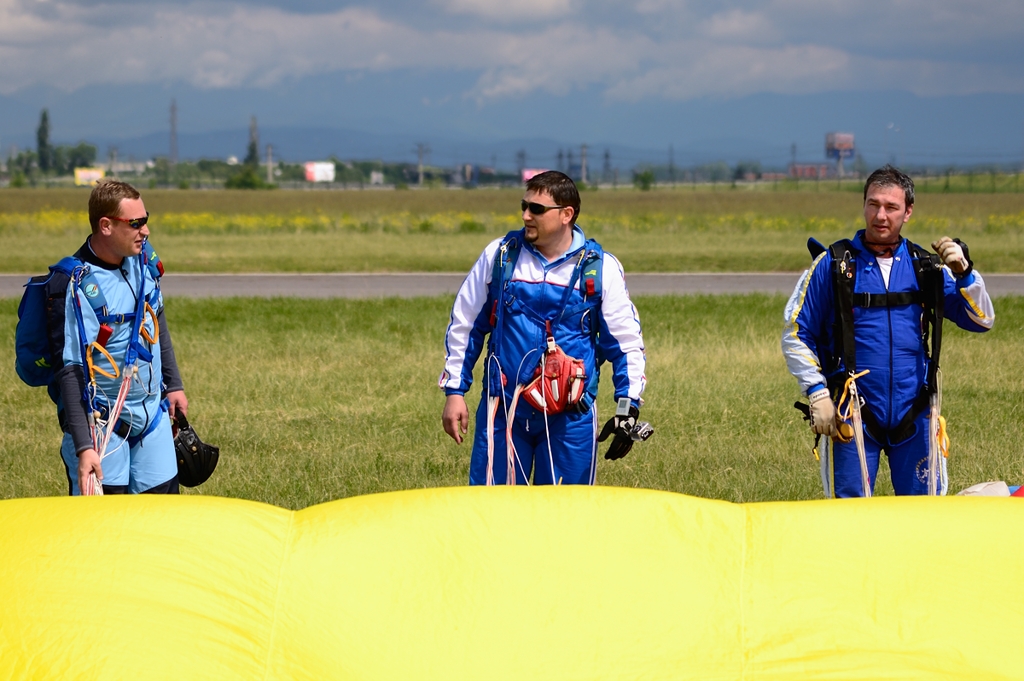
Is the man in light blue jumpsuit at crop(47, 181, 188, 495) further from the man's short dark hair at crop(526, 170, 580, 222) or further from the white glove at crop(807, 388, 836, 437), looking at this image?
the white glove at crop(807, 388, 836, 437)

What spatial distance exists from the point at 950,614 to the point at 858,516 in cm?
39

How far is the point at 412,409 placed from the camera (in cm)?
858

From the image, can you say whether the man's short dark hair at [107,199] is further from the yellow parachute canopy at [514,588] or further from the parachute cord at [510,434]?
the parachute cord at [510,434]

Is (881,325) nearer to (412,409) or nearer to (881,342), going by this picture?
(881,342)

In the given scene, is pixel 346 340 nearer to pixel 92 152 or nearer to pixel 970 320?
pixel 970 320

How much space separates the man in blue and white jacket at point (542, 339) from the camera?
4.38 metres

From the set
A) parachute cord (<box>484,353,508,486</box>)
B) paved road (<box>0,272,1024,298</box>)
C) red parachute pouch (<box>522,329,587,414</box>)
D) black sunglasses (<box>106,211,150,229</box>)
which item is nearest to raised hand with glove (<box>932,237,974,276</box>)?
red parachute pouch (<box>522,329,587,414</box>)

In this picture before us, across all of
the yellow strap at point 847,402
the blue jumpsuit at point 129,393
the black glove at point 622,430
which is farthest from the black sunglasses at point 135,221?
the yellow strap at point 847,402

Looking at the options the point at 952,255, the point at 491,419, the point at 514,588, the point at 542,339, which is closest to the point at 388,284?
the point at 491,419

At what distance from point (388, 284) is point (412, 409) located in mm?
10307

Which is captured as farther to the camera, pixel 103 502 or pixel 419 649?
pixel 103 502

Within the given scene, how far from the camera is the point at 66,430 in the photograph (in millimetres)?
3957

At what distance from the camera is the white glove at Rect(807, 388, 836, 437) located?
14.2 feet

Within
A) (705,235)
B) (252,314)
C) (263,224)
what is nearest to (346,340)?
(252,314)
